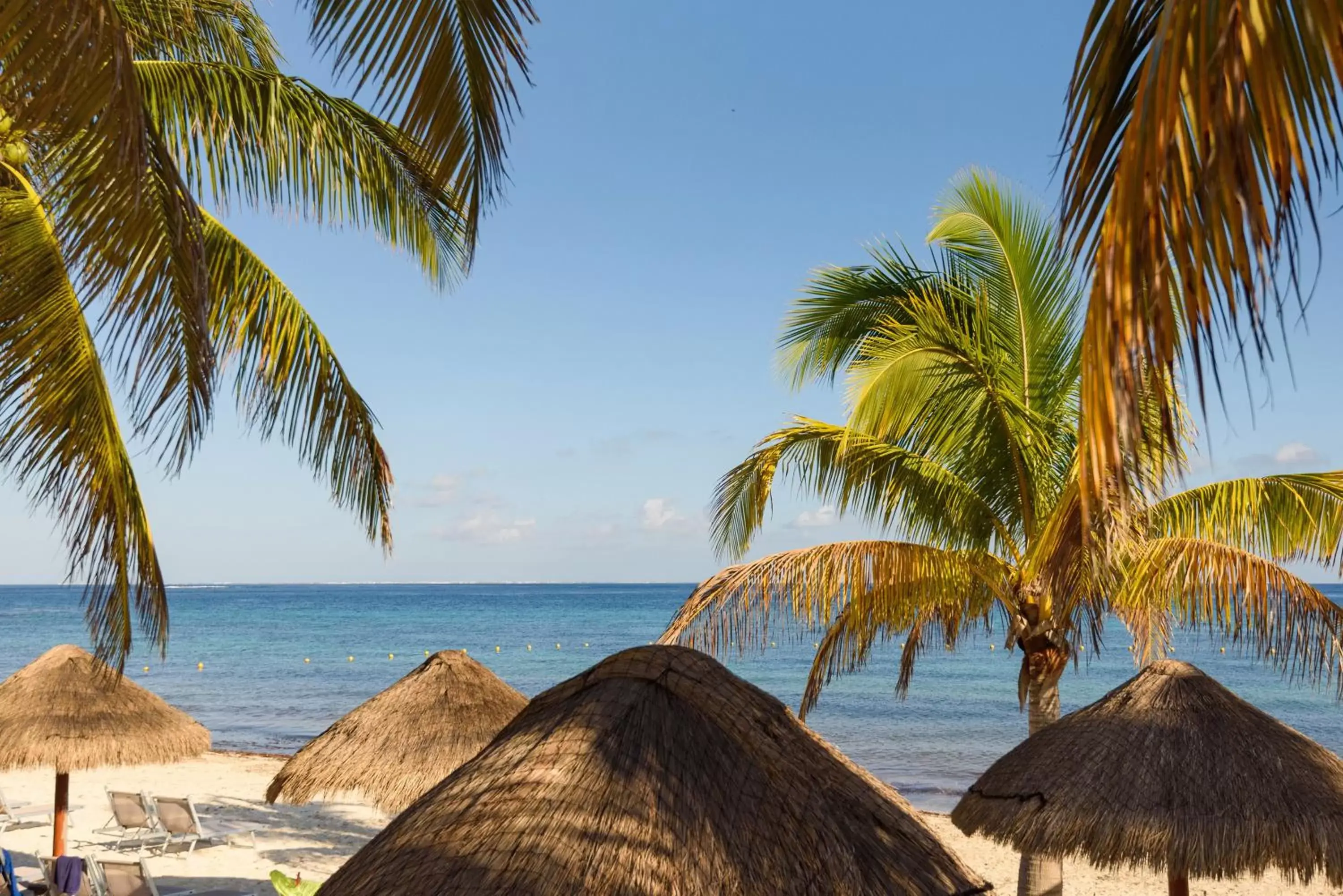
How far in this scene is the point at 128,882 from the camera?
25.8 ft

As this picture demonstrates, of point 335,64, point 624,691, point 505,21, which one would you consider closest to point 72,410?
point 335,64

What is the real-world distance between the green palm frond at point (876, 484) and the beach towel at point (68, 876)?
5.19 metres

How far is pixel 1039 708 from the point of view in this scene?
822 centimetres

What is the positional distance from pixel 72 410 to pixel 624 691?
2.62 meters

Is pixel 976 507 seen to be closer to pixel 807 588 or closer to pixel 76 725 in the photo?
pixel 807 588

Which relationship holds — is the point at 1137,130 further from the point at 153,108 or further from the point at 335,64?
the point at 153,108

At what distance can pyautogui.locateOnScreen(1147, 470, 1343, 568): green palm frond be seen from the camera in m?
6.90

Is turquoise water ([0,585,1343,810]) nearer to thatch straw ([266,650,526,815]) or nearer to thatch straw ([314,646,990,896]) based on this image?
thatch straw ([266,650,526,815])

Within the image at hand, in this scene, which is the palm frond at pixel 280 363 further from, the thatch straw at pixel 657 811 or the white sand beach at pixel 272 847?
the white sand beach at pixel 272 847

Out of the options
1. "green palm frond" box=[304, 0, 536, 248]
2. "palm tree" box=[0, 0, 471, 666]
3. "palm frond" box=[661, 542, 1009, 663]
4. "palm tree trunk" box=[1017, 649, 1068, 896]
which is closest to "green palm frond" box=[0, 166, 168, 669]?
"palm tree" box=[0, 0, 471, 666]

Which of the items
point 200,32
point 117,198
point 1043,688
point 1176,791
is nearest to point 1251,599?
point 1176,791

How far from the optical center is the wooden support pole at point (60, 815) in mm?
9141

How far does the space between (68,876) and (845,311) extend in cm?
709

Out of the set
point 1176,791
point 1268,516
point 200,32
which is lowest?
point 1176,791
